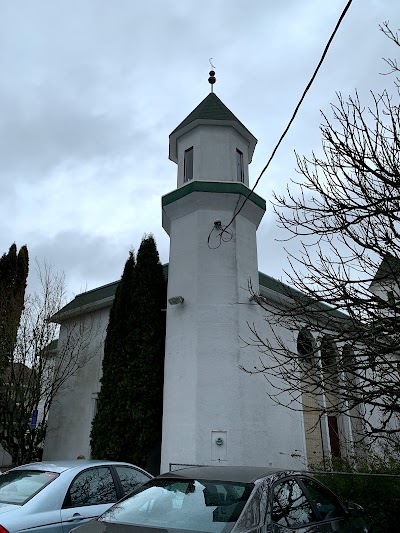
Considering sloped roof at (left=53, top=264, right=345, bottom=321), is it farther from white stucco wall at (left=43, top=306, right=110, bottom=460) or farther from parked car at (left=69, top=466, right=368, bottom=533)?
parked car at (left=69, top=466, right=368, bottom=533)

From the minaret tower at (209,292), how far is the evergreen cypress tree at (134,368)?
73 cm

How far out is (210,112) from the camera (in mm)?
14227

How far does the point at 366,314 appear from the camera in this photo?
6.40 m

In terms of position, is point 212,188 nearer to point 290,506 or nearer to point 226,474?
point 226,474

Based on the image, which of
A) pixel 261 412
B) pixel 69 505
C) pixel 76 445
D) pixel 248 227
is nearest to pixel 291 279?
pixel 69 505

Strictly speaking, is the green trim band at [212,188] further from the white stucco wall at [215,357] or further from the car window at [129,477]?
the car window at [129,477]

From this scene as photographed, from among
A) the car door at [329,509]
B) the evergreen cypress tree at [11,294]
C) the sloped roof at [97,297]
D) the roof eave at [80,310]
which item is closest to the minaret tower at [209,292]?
the sloped roof at [97,297]

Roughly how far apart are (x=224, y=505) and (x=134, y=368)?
9.24m

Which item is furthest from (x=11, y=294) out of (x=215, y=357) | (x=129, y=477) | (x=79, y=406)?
(x=129, y=477)

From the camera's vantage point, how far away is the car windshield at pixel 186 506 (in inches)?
129

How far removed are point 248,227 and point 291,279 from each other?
6.58 metres

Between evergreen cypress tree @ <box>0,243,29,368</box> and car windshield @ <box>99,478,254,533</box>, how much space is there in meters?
12.3

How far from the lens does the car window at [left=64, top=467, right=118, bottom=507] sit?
5156mm

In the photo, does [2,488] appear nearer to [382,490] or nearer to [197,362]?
[382,490]
